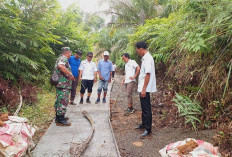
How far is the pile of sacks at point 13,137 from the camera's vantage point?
2.36 m

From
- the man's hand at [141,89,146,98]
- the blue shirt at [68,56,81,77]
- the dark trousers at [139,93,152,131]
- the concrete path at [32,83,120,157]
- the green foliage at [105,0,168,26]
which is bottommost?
the concrete path at [32,83,120,157]

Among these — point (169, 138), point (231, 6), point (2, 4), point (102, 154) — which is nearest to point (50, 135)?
point (102, 154)

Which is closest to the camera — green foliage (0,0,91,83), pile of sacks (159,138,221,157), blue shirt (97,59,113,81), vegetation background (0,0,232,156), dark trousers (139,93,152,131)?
pile of sacks (159,138,221,157)

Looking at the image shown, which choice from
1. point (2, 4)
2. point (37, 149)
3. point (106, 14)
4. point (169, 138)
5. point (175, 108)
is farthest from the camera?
point (106, 14)

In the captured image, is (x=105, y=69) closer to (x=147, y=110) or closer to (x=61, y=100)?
(x=61, y=100)

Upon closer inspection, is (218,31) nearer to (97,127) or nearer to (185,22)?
(185,22)

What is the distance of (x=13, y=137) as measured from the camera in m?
2.48

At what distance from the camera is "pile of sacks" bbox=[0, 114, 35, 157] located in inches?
92.8

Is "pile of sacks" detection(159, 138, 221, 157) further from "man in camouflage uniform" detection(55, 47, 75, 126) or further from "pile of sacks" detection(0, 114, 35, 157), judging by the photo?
"man in camouflage uniform" detection(55, 47, 75, 126)

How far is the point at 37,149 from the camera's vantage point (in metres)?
3.17

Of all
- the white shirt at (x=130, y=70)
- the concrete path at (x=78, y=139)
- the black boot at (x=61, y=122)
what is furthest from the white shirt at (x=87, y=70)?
the black boot at (x=61, y=122)

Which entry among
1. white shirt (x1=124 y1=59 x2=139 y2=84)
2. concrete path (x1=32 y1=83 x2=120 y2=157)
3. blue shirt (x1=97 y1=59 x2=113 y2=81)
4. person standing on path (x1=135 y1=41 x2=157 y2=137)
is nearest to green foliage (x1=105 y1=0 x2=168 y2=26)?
blue shirt (x1=97 y1=59 x2=113 y2=81)

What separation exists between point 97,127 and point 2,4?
13.4ft

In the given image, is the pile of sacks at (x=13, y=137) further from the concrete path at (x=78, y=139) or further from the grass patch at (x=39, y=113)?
the grass patch at (x=39, y=113)
